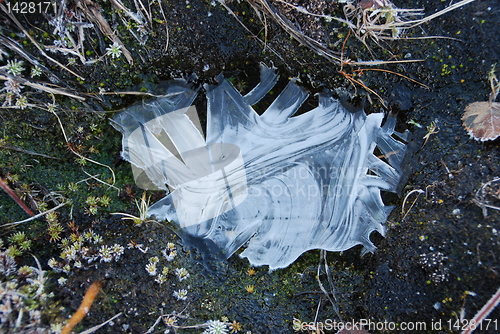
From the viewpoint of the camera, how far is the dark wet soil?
2.19 meters

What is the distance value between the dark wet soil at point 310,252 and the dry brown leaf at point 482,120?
49 mm

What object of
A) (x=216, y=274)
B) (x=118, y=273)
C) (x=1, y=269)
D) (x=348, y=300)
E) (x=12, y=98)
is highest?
(x=12, y=98)

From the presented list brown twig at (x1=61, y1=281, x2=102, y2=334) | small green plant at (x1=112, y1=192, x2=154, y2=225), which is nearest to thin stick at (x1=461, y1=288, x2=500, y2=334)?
small green plant at (x1=112, y1=192, x2=154, y2=225)

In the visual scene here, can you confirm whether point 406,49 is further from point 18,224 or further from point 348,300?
point 18,224

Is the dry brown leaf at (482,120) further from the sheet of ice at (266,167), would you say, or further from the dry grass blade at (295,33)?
the dry grass blade at (295,33)

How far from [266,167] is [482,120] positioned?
5.39ft

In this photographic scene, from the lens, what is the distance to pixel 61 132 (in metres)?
2.34

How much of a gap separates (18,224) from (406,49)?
318 centimetres

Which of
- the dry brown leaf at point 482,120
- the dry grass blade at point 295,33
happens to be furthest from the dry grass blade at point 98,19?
the dry brown leaf at point 482,120

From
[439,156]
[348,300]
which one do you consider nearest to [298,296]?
[348,300]

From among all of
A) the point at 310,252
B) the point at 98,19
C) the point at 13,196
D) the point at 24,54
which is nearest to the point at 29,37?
the point at 24,54

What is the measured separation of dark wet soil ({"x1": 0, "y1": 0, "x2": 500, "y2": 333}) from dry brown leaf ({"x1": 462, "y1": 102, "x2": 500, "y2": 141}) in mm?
49

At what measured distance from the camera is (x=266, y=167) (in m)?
2.53

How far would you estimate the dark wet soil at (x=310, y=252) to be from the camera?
7.18ft
